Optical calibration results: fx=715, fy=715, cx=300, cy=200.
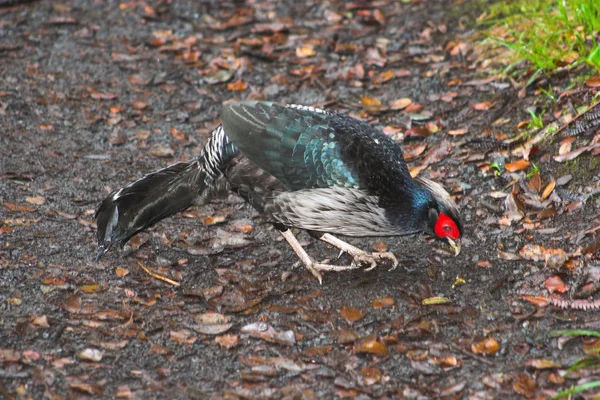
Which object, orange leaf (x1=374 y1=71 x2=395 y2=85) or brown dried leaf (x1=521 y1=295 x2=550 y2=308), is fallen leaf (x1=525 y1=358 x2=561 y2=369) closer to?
brown dried leaf (x1=521 y1=295 x2=550 y2=308)

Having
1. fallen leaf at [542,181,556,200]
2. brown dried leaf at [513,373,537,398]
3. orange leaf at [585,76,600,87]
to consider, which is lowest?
brown dried leaf at [513,373,537,398]

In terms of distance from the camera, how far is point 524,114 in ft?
19.3

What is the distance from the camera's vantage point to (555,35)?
19.8 ft

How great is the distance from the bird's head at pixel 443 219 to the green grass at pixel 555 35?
1.80m

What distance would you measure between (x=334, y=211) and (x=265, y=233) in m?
0.89

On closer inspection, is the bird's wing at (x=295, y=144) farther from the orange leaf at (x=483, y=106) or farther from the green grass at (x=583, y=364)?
the orange leaf at (x=483, y=106)

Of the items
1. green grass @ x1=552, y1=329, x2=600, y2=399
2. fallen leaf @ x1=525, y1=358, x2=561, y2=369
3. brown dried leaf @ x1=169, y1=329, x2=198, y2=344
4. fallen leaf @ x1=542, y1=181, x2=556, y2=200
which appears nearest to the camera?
green grass @ x1=552, y1=329, x2=600, y2=399

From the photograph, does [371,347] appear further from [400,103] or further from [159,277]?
[400,103]

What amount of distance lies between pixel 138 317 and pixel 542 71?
3.94 meters

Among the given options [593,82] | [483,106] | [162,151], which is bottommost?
[162,151]

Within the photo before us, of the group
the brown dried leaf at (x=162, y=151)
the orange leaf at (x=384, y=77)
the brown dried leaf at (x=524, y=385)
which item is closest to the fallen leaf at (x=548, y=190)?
the brown dried leaf at (x=524, y=385)

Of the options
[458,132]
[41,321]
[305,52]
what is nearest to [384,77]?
[305,52]

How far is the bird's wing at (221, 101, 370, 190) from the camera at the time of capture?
15.1ft

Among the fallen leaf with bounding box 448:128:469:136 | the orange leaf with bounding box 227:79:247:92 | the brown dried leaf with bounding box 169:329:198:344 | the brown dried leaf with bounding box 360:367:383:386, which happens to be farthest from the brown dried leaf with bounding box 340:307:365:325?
the orange leaf with bounding box 227:79:247:92
